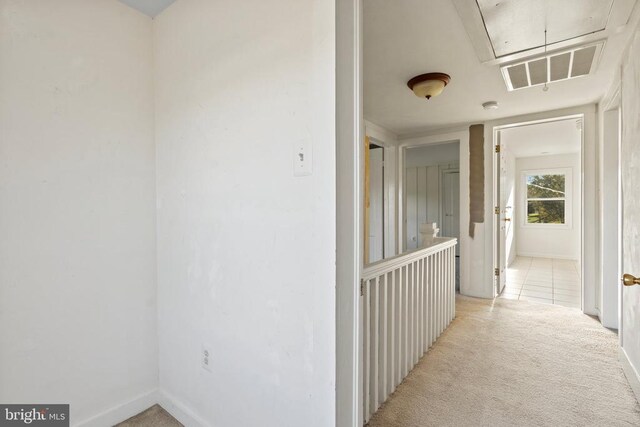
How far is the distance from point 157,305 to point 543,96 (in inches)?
147

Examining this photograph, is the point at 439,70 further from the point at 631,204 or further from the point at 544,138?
the point at 544,138

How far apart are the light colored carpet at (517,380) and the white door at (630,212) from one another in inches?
10.0

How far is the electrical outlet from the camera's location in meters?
1.47

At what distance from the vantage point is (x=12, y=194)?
1.32m

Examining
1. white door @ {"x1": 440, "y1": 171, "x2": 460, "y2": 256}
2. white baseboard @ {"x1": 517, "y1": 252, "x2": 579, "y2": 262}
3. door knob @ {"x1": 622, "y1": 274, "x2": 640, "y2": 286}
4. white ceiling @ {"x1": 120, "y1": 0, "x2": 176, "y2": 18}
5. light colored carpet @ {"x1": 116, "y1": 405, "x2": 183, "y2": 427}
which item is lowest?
light colored carpet @ {"x1": 116, "y1": 405, "x2": 183, "y2": 427}

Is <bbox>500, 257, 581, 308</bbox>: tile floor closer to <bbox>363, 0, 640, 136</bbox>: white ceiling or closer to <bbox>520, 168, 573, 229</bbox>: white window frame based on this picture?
<bbox>520, 168, 573, 229</bbox>: white window frame

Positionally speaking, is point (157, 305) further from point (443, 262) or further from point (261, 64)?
point (443, 262)

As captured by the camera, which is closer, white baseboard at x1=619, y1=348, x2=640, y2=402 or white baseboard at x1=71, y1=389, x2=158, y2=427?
white baseboard at x1=71, y1=389, x2=158, y2=427

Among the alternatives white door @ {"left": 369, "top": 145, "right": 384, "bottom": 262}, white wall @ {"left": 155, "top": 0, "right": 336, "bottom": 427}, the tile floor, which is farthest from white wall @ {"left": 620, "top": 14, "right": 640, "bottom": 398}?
white door @ {"left": 369, "top": 145, "right": 384, "bottom": 262}

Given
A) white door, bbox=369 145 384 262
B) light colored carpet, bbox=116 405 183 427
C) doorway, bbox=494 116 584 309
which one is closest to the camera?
light colored carpet, bbox=116 405 183 427

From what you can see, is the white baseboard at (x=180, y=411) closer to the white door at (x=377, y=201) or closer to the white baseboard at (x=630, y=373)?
the white baseboard at (x=630, y=373)

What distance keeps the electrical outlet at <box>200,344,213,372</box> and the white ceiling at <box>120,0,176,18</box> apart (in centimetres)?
187

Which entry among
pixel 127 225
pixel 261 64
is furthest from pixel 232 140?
pixel 127 225

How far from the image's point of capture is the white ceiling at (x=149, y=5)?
163cm
